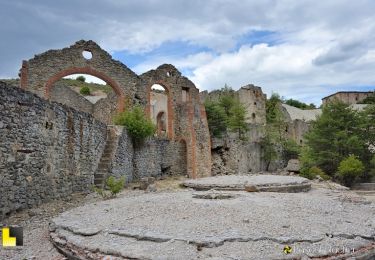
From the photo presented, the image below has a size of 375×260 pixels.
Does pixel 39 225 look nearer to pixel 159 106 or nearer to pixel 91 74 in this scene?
pixel 91 74

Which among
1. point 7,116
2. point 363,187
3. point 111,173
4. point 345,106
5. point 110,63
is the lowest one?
point 363,187

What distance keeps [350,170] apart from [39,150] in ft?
56.2

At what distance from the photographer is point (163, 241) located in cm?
510

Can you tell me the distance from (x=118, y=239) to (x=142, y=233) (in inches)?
14.0

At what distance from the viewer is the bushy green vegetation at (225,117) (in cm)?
2292

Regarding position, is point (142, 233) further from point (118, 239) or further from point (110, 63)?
point (110, 63)

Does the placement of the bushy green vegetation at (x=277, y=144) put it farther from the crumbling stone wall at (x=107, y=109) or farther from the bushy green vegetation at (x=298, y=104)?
the bushy green vegetation at (x=298, y=104)

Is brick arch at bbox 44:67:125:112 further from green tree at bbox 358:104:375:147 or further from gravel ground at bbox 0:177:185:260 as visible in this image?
green tree at bbox 358:104:375:147

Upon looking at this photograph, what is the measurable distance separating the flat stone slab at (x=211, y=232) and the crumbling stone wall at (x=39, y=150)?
1200mm

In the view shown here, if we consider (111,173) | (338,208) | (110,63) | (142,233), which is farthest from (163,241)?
(110,63)

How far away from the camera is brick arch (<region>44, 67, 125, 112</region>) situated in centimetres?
1727

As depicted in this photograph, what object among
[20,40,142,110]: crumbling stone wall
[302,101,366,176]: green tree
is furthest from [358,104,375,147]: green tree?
[20,40,142,110]: crumbling stone wall

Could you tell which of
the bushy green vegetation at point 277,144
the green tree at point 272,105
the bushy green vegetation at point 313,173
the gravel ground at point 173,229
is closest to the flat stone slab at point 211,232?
the gravel ground at point 173,229

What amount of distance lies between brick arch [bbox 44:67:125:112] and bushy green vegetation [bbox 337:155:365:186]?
1248cm
